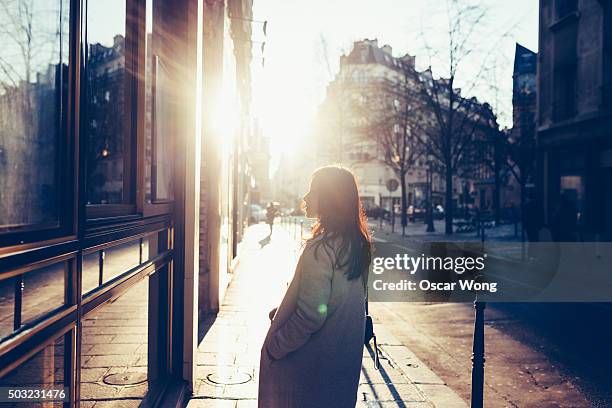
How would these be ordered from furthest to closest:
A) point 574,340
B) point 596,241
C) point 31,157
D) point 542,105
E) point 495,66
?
1. point 495,66
2. point 542,105
3. point 596,241
4. point 574,340
5. point 31,157

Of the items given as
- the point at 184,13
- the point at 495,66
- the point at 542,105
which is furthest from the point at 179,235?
the point at 495,66

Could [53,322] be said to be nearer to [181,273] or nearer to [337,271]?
[337,271]

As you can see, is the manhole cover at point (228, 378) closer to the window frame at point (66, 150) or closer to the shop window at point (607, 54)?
the window frame at point (66, 150)

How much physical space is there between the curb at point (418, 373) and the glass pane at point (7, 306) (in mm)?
3626

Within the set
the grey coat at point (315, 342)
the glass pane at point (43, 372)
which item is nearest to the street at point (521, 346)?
the grey coat at point (315, 342)

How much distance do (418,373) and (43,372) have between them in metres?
4.09

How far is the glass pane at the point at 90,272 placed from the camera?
2.40 metres

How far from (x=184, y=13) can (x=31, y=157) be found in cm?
308

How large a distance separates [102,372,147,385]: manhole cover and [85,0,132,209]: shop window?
1.01 metres

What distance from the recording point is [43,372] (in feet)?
6.43

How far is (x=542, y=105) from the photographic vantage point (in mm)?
19547

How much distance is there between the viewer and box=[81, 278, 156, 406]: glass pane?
2.60 m

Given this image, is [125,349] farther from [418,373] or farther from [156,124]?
[418,373]

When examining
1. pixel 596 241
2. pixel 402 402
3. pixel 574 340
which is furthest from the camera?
pixel 596 241
